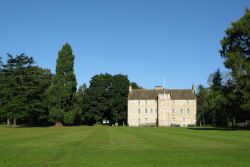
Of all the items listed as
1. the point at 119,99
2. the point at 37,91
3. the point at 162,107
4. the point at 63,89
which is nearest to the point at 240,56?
the point at 63,89

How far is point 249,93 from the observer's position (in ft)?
153

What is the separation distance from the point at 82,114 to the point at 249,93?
2326 inches

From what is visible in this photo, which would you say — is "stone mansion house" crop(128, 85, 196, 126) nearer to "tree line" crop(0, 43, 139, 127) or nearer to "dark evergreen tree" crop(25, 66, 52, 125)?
"tree line" crop(0, 43, 139, 127)

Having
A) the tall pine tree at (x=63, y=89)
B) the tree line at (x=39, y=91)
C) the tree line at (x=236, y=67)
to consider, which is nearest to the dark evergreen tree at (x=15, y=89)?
the tree line at (x=39, y=91)

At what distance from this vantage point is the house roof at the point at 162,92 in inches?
3971

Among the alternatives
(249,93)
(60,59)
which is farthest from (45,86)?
(249,93)

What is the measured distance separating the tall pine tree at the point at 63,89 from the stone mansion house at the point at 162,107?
24145 mm

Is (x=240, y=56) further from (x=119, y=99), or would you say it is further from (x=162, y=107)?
(x=119, y=99)

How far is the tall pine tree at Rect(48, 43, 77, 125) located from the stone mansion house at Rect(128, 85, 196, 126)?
79.2 feet

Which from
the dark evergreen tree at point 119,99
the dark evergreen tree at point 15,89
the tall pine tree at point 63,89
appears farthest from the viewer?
the dark evergreen tree at point 119,99

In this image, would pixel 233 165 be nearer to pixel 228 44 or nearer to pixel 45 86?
pixel 228 44

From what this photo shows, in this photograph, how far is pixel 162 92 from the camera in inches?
3999

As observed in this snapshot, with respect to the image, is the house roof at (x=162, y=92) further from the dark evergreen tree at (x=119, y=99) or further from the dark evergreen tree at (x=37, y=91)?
the dark evergreen tree at (x=37, y=91)

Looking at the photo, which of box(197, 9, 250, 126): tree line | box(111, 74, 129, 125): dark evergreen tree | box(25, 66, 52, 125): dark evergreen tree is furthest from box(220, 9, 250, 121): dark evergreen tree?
box(111, 74, 129, 125): dark evergreen tree
